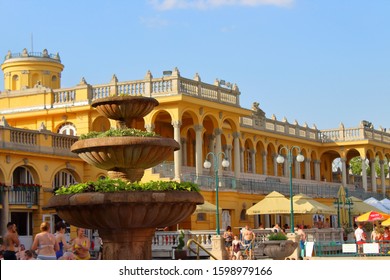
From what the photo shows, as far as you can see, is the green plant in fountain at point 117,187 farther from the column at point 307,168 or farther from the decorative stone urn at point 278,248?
the column at point 307,168

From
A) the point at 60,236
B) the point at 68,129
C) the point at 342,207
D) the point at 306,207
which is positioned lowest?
the point at 60,236

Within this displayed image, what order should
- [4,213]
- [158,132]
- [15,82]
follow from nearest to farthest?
[4,213] → [158,132] → [15,82]

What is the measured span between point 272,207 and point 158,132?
8.27m

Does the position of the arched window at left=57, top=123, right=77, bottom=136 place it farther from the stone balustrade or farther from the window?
the window

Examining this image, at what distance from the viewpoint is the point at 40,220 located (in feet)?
104

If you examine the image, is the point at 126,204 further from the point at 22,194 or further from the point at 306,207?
the point at 306,207

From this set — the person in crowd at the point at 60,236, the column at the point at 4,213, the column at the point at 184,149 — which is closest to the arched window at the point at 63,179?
the column at the point at 4,213

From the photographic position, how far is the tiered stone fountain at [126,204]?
14008mm

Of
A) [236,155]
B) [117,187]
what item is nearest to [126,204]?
[117,187]

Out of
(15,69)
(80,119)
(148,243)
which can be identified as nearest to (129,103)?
(148,243)

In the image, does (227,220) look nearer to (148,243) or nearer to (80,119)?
(80,119)

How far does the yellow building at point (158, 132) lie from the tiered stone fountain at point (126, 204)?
11952 mm

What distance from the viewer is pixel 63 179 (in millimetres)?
33844

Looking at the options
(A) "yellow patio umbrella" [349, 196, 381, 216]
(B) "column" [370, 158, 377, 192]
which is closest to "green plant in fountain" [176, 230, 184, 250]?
(A) "yellow patio umbrella" [349, 196, 381, 216]
